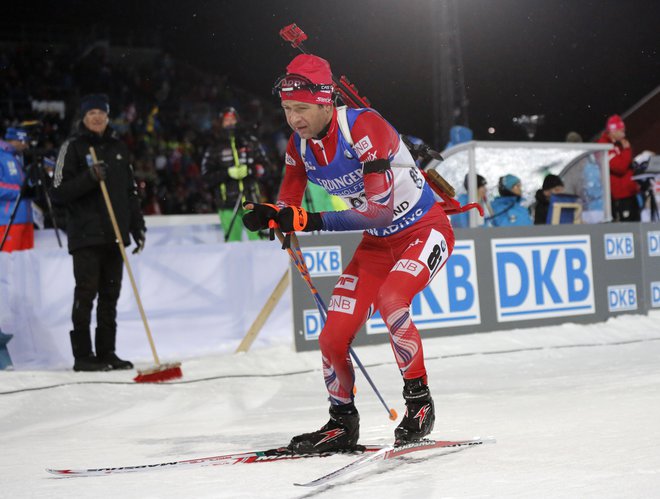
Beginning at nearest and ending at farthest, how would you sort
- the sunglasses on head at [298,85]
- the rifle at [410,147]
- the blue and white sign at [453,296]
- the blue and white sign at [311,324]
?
the sunglasses on head at [298,85], the rifle at [410,147], the blue and white sign at [311,324], the blue and white sign at [453,296]

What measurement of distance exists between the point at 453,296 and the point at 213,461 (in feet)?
15.5

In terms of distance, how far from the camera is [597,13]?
50.1 feet

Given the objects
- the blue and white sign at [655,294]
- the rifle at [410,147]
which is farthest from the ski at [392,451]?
the blue and white sign at [655,294]

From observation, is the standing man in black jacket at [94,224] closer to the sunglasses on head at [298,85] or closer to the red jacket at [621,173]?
the sunglasses on head at [298,85]

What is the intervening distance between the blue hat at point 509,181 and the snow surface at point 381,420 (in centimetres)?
168

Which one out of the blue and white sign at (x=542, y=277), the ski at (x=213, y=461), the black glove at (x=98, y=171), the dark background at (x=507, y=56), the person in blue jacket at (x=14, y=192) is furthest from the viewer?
the dark background at (x=507, y=56)

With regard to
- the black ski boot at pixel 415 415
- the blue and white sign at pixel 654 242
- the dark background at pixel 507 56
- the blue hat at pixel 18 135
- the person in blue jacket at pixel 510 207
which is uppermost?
the dark background at pixel 507 56

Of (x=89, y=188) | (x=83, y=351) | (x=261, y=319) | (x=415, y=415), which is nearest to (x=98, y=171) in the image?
(x=89, y=188)

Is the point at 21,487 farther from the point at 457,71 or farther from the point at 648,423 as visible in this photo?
the point at 457,71

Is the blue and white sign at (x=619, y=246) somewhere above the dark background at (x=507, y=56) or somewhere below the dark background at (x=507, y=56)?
below

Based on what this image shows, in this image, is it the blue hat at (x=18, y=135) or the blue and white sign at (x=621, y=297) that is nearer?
the blue hat at (x=18, y=135)

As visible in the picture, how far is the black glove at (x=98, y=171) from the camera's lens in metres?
6.68

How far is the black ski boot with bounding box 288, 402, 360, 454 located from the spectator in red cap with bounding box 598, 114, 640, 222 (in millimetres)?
7565

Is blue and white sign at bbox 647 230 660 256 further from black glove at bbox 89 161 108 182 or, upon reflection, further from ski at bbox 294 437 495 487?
ski at bbox 294 437 495 487
